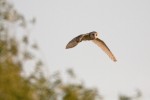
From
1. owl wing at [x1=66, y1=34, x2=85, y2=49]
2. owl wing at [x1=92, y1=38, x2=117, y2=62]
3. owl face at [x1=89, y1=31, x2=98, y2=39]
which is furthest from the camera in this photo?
owl wing at [x1=92, y1=38, x2=117, y2=62]

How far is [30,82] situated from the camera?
20688 millimetres

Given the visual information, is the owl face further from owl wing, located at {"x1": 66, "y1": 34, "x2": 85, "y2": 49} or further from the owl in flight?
owl wing, located at {"x1": 66, "y1": 34, "x2": 85, "y2": 49}

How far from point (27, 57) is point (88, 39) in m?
14.9

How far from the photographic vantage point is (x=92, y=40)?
7875 mm

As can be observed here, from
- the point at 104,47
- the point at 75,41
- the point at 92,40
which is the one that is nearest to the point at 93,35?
the point at 92,40

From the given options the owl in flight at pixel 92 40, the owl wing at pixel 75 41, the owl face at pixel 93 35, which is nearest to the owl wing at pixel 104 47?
the owl in flight at pixel 92 40

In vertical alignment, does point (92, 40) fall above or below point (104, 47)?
below

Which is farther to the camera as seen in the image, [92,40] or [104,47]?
[104,47]

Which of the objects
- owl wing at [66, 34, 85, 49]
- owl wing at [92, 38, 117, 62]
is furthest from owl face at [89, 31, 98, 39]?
owl wing at [92, 38, 117, 62]

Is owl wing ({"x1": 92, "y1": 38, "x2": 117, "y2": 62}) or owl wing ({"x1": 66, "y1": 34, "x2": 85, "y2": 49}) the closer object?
owl wing ({"x1": 66, "y1": 34, "x2": 85, "y2": 49})

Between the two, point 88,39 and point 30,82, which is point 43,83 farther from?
point 88,39

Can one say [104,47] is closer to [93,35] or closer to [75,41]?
[75,41]

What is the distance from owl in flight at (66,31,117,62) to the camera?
765 cm

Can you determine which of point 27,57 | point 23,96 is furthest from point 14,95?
point 27,57
